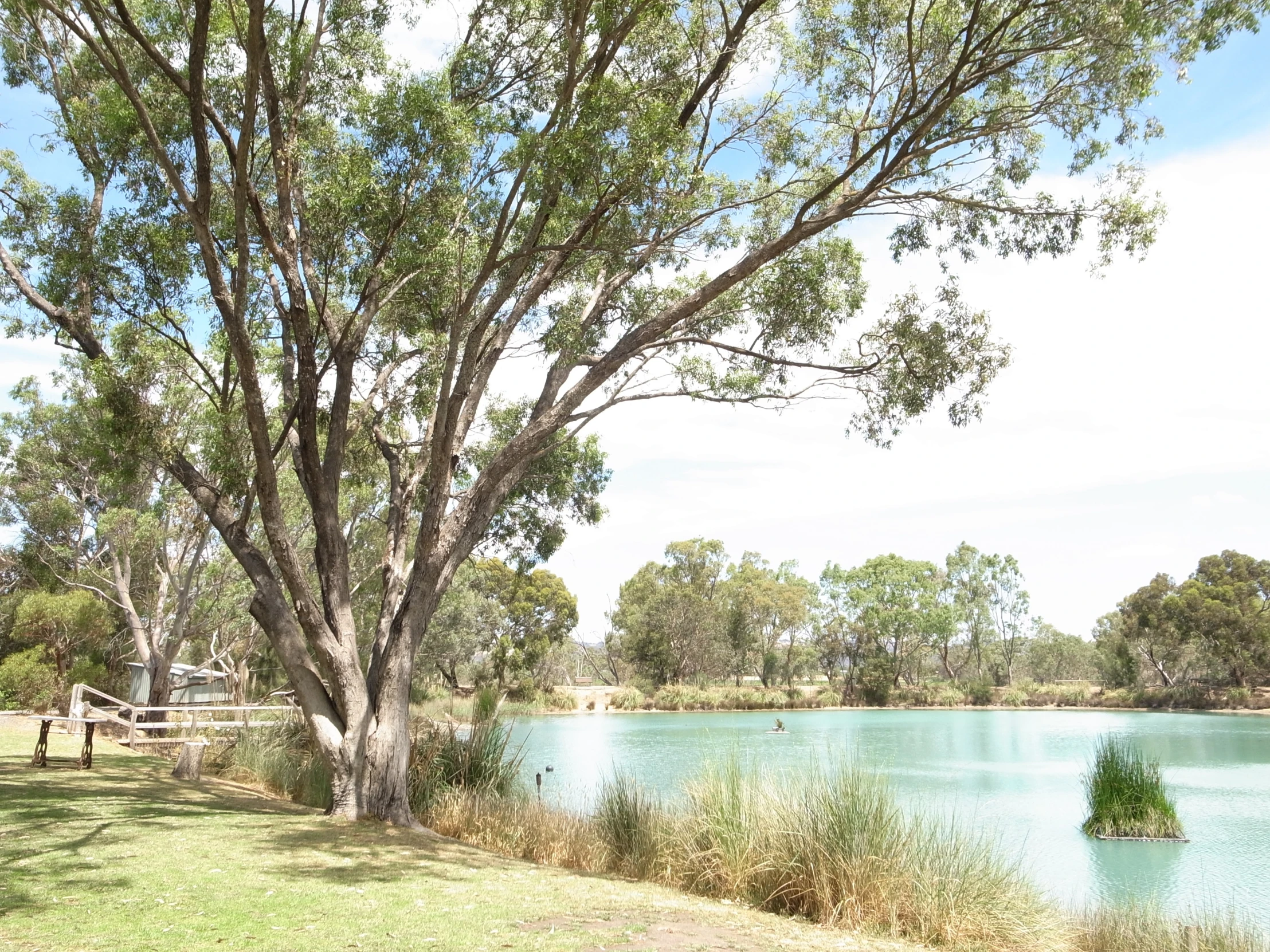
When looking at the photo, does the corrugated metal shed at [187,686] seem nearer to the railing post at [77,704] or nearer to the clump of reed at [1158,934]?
the railing post at [77,704]

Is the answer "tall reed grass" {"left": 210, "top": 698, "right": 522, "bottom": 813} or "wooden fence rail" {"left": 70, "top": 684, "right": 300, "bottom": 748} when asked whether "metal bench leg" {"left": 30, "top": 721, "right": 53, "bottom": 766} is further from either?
"wooden fence rail" {"left": 70, "top": 684, "right": 300, "bottom": 748}

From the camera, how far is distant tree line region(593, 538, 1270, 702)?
45969 mm

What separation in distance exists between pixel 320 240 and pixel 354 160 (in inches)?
58.6

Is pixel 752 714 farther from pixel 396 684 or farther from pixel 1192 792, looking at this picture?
pixel 396 684

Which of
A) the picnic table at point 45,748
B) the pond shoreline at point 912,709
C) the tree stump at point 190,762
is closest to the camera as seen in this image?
the picnic table at point 45,748

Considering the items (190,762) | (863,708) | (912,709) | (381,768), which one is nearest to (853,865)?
(381,768)

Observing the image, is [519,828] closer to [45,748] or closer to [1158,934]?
[1158,934]

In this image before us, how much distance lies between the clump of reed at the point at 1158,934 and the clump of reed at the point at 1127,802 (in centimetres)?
575

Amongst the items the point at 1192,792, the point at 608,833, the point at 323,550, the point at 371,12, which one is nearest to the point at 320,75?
the point at 371,12

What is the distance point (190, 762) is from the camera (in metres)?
11.2

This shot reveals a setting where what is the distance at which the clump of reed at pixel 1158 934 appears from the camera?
5.75m

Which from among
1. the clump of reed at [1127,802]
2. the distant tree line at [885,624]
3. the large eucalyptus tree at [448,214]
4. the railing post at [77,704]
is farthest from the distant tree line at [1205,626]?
the railing post at [77,704]

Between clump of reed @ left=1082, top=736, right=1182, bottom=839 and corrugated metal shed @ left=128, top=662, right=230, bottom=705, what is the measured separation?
62.7ft

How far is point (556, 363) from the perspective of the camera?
10203 millimetres
